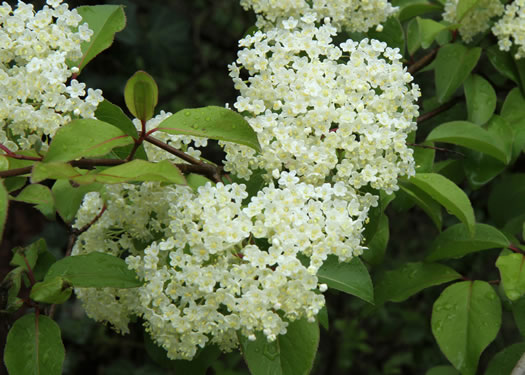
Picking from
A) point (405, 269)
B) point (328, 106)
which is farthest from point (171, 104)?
point (328, 106)

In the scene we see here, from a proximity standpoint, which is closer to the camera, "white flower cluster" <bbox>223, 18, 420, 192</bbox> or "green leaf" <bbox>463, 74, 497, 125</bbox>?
"white flower cluster" <bbox>223, 18, 420, 192</bbox>

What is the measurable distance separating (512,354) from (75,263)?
4.72 feet

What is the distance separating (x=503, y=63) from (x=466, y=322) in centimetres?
105

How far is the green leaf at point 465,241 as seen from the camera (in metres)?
2.00

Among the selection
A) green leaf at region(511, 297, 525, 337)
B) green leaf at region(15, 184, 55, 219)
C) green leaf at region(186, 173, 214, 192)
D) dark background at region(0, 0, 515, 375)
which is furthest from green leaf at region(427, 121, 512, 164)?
dark background at region(0, 0, 515, 375)

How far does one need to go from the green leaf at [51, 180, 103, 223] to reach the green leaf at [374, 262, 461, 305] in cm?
106

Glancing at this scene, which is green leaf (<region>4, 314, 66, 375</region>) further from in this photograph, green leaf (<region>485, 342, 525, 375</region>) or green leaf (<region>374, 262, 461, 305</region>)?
green leaf (<region>485, 342, 525, 375</region>)

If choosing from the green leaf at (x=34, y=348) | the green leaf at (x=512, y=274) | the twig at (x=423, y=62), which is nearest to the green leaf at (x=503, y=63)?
the twig at (x=423, y=62)

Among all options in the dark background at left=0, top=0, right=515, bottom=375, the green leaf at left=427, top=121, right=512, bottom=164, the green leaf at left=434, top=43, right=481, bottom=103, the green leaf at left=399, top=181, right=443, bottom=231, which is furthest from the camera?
the dark background at left=0, top=0, right=515, bottom=375

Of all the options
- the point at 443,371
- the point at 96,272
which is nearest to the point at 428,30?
the point at 443,371

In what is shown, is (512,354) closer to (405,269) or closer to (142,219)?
(405,269)

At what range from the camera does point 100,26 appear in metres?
1.91

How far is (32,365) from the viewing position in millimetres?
1631

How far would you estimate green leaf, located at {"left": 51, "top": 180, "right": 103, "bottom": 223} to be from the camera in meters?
1.70
